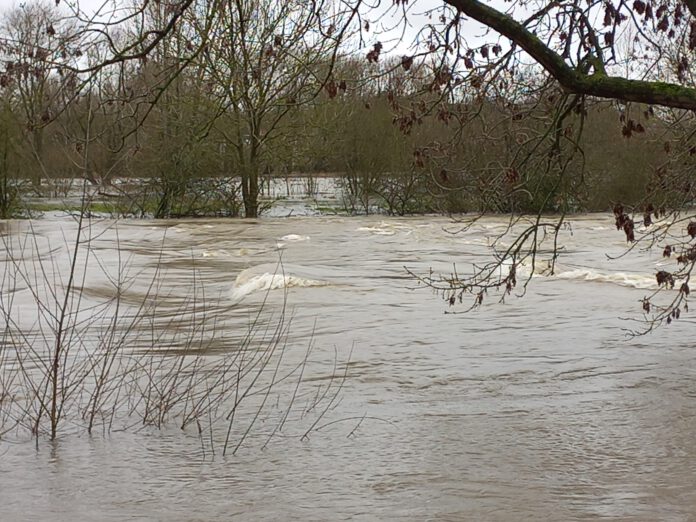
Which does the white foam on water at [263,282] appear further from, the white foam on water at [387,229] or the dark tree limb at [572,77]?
the white foam on water at [387,229]

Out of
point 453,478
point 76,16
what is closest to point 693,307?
point 453,478

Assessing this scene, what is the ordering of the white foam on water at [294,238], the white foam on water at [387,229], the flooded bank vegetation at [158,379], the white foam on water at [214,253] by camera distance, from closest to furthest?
1. the flooded bank vegetation at [158,379]
2. the white foam on water at [214,253]
3. the white foam on water at [294,238]
4. the white foam on water at [387,229]

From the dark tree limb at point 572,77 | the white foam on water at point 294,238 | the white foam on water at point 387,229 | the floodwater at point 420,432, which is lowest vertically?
the floodwater at point 420,432

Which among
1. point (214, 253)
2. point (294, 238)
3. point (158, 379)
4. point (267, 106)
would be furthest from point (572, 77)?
point (294, 238)

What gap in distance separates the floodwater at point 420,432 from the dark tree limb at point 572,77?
242cm

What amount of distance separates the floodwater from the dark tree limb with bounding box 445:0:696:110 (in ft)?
7.95

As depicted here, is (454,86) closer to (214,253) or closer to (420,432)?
(420,432)

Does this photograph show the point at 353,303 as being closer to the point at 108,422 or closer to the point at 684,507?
the point at 108,422

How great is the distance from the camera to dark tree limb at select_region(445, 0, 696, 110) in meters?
6.15

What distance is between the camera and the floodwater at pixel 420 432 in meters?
6.06

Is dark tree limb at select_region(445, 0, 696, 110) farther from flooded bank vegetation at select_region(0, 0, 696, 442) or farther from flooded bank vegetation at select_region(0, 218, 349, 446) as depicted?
flooded bank vegetation at select_region(0, 218, 349, 446)

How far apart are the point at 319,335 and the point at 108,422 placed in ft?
14.9

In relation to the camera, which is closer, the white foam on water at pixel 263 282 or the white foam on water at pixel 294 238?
the white foam on water at pixel 263 282

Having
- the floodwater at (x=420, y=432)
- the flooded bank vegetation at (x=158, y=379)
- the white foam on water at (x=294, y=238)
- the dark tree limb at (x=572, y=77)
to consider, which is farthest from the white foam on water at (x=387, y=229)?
the dark tree limb at (x=572, y=77)
